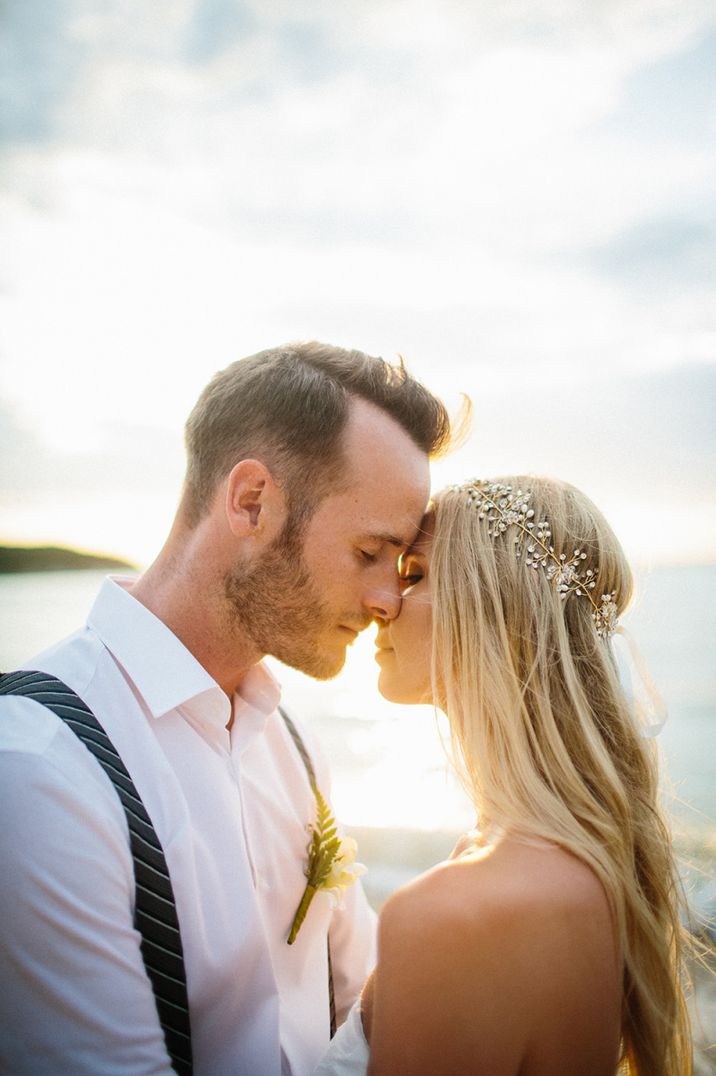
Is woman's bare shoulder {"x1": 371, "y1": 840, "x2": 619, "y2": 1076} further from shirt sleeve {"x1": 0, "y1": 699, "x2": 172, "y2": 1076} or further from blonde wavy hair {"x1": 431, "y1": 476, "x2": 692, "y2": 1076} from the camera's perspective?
shirt sleeve {"x1": 0, "y1": 699, "x2": 172, "y2": 1076}

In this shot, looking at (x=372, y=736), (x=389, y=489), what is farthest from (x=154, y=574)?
(x=372, y=736)

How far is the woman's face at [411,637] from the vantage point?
303cm

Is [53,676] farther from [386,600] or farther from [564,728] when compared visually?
[564,728]

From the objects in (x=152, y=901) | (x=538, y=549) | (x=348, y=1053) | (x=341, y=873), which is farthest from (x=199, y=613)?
(x=348, y=1053)

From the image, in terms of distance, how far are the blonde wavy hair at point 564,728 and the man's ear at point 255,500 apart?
2.31 feet

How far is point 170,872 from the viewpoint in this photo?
7.57 feet

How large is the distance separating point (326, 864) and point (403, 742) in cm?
1076

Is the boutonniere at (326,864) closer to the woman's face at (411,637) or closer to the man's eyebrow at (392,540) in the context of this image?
the woman's face at (411,637)

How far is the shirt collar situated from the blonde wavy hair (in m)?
0.87

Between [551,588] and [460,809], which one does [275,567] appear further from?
[460,809]

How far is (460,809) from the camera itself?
10312 millimetres

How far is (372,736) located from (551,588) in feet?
38.3

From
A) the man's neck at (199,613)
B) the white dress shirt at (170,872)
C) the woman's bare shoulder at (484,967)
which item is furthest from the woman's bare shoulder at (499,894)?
the man's neck at (199,613)

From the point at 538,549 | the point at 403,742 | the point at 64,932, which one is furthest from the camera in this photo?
the point at 403,742
